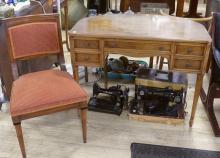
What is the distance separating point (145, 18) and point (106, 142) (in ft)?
3.33


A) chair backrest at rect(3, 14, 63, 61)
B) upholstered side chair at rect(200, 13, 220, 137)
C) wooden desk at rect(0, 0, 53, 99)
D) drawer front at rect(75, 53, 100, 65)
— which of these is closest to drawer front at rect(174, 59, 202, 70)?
upholstered side chair at rect(200, 13, 220, 137)

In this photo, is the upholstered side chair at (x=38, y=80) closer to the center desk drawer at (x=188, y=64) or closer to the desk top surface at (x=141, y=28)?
the desk top surface at (x=141, y=28)

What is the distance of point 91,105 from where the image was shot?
2258 millimetres

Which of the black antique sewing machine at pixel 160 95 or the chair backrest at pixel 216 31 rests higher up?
the chair backrest at pixel 216 31

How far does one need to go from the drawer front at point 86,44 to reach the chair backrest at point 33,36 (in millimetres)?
185

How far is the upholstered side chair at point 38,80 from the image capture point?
5.17ft

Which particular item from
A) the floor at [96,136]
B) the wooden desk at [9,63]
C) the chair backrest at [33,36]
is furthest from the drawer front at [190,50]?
the wooden desk at [9,63]

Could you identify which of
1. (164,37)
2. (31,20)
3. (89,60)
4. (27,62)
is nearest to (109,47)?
(89,60)

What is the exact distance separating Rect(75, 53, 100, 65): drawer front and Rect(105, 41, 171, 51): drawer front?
116 mm

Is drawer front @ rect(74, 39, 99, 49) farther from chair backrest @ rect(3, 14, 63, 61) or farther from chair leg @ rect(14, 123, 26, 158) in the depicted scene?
chair leg @ rect(14, 123, 26, 158)

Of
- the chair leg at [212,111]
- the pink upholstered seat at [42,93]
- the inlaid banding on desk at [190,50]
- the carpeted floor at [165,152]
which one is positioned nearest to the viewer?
the pink upholstered seat at [42,93]

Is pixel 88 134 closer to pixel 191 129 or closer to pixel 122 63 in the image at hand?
pixel 191 129

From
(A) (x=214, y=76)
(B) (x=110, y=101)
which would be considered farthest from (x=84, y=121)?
(A) (x=214, y=76)

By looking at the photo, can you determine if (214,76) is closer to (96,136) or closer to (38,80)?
(96,136)
